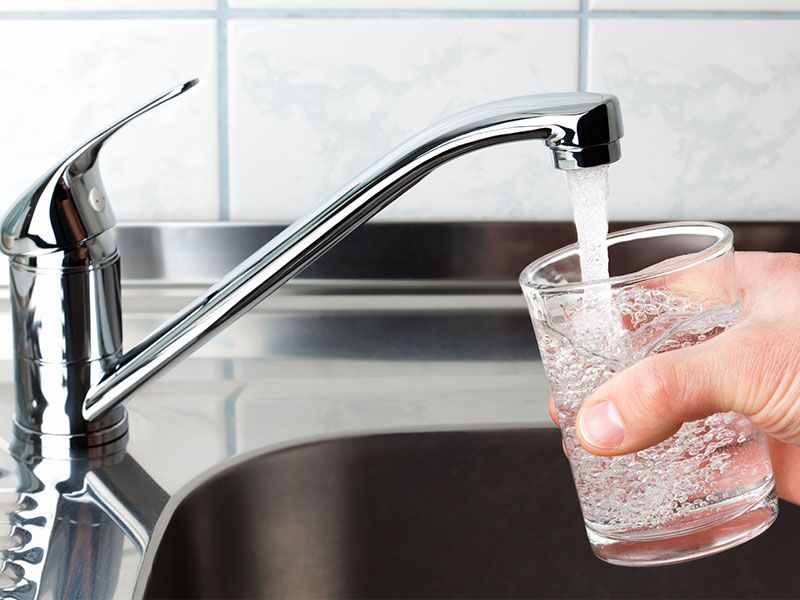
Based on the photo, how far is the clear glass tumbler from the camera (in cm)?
40

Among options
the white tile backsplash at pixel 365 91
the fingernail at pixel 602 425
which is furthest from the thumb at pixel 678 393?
the white tile backsplash at pixel 365 91

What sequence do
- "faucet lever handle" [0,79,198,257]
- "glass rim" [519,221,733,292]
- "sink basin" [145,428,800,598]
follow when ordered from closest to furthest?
"glass rim" [519,221,733,292], "faucet lever handle" [0,79,198,257], "sink basin" [145,428,800,598]

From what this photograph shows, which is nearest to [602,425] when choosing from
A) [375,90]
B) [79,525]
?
[79,525]

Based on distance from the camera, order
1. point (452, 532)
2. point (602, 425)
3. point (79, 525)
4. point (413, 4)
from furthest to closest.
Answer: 1. point (413, 4)
2. point (452, 532)
3. point (79, 525)
4. point (602, 425)

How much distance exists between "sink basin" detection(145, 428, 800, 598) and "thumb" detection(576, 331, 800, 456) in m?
0.23

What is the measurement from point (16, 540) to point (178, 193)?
35 cm

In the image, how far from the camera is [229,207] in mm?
778

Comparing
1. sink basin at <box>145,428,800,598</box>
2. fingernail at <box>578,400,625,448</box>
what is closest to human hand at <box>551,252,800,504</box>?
fingernail at <box>578,400,625,448</box>

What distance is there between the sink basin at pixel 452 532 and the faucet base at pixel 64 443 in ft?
0.32

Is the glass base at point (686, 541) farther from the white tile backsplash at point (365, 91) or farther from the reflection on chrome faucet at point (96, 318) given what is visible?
the white tile backsplash at point (365, 91)

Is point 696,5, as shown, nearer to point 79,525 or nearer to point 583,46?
point 583,46

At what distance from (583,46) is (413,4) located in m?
0.13

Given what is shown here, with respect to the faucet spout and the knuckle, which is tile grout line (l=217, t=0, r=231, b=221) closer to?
the faucet spout

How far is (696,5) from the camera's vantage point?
77 centimetres
